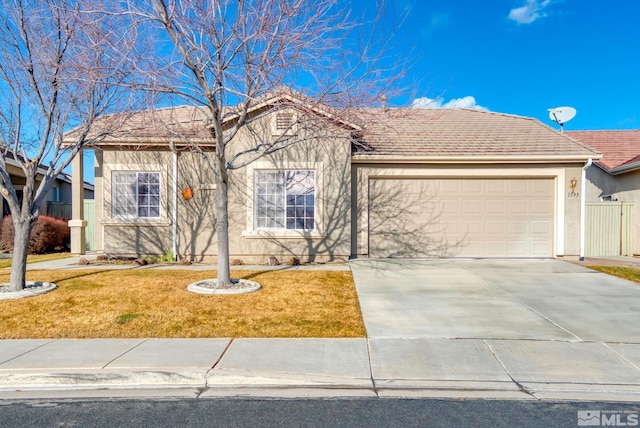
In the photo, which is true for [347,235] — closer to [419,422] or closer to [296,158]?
[296,158]

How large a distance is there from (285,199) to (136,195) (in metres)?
4.48

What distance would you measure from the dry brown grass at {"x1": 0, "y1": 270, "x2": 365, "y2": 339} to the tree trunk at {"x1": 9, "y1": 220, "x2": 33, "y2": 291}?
0.68 metres

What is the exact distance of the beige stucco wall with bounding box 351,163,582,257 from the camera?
39.3 feet

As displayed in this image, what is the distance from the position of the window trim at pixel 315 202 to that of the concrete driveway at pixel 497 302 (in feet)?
5.38

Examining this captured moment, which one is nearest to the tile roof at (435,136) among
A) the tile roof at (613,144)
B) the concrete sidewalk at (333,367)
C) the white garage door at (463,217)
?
the white garage door at (463,217)

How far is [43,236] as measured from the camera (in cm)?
1438

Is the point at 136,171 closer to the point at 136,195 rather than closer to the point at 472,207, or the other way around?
the point at 136,195

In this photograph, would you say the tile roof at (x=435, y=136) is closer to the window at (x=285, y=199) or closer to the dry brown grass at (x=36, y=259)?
the window at (x=285, y=199)

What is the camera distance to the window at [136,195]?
1198 cm

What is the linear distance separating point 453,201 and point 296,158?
4925 millimetres

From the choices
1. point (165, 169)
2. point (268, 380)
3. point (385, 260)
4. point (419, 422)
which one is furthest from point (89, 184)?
point (419, 422)

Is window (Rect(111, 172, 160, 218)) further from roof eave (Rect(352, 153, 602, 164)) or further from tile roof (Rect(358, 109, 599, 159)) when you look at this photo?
tile roof (Rect(358, 109, 599, 159))

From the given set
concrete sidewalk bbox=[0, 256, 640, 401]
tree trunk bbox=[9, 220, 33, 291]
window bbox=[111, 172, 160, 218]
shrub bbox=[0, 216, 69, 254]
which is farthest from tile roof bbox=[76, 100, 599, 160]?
shrub bbox=[0, 216, 69, 254]

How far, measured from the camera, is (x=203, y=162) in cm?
1184
